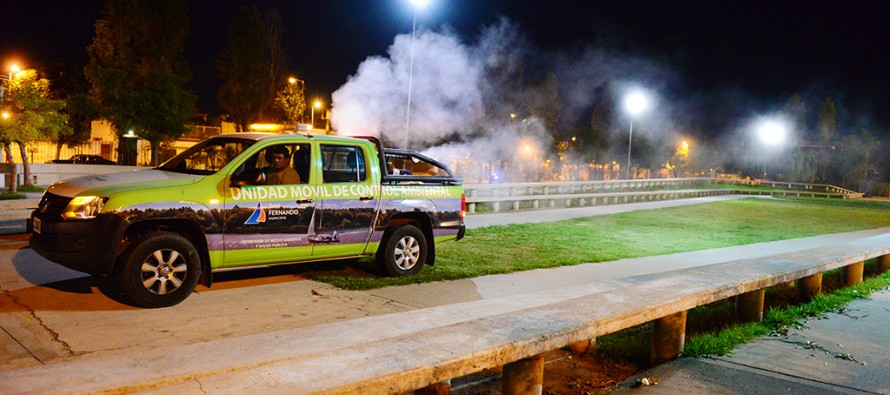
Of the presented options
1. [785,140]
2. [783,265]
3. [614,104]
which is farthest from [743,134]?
[783,265]

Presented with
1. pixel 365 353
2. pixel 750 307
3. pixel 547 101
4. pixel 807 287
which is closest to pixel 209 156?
pixel 365 353

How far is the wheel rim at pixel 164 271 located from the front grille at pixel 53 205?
0.98 metres

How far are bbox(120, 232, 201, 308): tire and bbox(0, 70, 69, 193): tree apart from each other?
16.5m

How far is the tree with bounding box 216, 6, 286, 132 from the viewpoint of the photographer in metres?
44.0

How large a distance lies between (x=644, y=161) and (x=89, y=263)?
76.3 m

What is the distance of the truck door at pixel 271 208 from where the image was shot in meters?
7.36

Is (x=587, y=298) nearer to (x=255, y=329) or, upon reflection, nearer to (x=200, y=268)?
(x=255, y=329)

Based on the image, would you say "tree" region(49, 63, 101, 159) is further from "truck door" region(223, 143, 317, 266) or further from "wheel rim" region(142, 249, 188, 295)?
"wheel rim" region(142, 249, 188, 295)

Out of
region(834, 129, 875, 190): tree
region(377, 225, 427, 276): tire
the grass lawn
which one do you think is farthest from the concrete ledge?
region(834, 129, 875, 190): tree

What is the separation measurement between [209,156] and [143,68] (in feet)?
109

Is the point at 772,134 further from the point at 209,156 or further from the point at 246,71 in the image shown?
the point at 209,156

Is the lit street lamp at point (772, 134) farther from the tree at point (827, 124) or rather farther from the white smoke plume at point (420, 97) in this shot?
the white smoke plume at point (420, 97)

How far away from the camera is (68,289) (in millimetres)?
7609

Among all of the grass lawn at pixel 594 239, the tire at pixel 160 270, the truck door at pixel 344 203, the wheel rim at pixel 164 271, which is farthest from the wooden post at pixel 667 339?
the wheel rim at pixel 164 271
